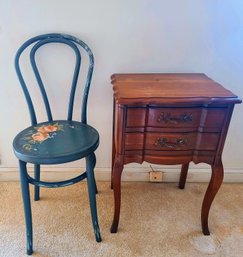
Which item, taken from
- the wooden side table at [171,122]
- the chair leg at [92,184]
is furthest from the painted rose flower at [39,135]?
the wooden side table at [171,122]

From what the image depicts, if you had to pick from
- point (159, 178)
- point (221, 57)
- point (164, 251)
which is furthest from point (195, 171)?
point (221, 57)

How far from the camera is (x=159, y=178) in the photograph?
167 cm

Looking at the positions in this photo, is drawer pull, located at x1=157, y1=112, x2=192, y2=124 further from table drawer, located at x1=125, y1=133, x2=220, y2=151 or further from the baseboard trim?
the baseboard trim

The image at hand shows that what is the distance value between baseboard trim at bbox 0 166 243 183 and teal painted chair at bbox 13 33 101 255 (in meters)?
0.28

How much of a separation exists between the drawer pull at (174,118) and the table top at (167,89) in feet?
0.25

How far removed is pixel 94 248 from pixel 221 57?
125cm

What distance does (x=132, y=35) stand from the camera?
1.31 metres

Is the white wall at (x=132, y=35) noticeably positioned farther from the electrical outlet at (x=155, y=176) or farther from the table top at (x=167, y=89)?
the electrical outlet at (x=155, y=176)

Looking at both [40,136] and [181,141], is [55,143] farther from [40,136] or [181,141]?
[181,141]

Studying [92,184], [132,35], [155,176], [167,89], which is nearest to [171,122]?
[167,89]

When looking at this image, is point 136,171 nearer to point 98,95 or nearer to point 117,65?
point 98,95

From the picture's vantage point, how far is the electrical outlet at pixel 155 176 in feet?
5.43

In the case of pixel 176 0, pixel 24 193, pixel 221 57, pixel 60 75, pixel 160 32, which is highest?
pixel 176 0

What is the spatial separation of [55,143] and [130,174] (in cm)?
72
